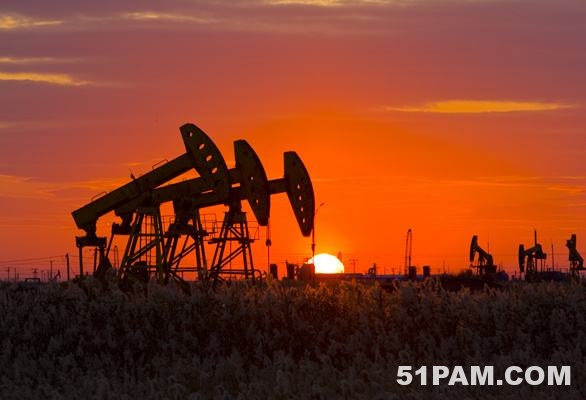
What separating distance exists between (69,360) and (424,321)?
27.1ft

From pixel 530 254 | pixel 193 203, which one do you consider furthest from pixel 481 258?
pixel 193 203

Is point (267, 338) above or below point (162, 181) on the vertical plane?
below

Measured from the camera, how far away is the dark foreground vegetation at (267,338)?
22016 millimetres

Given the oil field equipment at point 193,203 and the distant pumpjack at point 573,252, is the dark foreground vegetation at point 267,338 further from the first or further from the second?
the distant pumpjack at point 573,252

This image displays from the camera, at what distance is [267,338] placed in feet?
82.9

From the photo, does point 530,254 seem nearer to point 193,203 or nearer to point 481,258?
point 481,258

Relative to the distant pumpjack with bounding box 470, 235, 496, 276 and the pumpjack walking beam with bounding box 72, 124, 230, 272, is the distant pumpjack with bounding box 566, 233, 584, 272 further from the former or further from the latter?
the pumpjack walking beam with bounding box 72, 124, 230, 272

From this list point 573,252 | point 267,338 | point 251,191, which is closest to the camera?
point 267,338

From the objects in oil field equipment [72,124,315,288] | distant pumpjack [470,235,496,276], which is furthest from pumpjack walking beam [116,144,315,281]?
distant pumpjack [470,235,496,276]

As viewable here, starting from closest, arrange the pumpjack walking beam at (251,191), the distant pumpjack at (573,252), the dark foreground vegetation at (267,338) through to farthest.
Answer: the dark foreground vegetation at (267,338) → the pumpjack walking beam at (251,191) → the distant pumpjack at (573,252)

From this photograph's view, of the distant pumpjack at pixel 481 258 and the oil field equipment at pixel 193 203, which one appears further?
the distant pumpjack at pixel 481 258

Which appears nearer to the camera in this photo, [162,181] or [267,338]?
[267,338]

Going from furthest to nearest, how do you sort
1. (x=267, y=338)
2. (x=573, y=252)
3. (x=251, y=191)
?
(x=573, y=252), (x=251, y=191), (x=267, y=338)

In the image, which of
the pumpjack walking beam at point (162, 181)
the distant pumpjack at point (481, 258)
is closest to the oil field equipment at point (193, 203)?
the pumpjack walking beam at point (162, 181)
